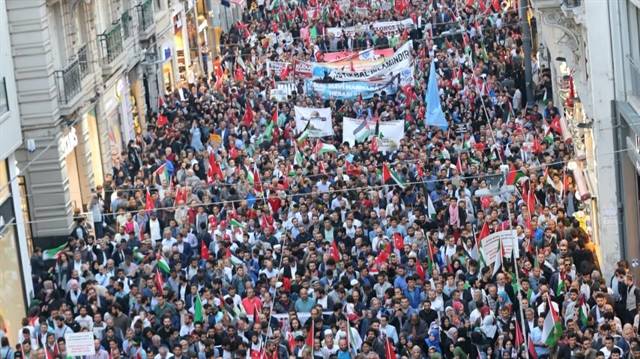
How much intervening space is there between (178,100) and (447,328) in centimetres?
2701

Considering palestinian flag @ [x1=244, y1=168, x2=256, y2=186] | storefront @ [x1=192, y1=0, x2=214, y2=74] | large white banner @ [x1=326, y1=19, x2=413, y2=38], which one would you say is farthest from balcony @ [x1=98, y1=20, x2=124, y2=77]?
storefront @ [x1=192, y1=0, x2=214, y2=74]

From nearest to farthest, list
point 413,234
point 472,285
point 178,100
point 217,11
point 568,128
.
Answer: point 472,285
point 413,234
point 568,128
point 178,100
point 217,11

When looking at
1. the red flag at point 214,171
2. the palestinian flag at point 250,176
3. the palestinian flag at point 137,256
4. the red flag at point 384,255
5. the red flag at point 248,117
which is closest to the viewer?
the red flag at point 384,255

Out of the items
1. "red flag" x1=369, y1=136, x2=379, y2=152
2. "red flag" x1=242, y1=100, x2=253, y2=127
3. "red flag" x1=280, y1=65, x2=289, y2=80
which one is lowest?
"red flag" x1=369, y1=136, x2=379, y2=152

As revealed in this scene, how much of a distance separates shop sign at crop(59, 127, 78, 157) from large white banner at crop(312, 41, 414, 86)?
859cm

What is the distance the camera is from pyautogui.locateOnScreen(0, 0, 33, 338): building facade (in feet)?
123

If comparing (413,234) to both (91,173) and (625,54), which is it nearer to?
(625,54)

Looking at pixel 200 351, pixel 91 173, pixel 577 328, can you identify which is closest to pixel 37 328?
pixel 200 351

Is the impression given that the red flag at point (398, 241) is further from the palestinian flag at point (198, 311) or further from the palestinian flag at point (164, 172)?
the palestinian flag at point (164, 172)

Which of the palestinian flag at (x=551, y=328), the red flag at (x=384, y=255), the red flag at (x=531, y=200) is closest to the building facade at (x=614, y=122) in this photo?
the red flag at (x=531, y=200)

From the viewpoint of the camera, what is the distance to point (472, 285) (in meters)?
30.1

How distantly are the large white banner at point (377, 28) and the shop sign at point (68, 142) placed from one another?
20.8m

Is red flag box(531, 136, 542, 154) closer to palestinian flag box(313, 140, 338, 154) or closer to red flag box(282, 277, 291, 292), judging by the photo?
palestinian flag box(313, 140, 338, 154)

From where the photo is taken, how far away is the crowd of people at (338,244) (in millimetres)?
28406
